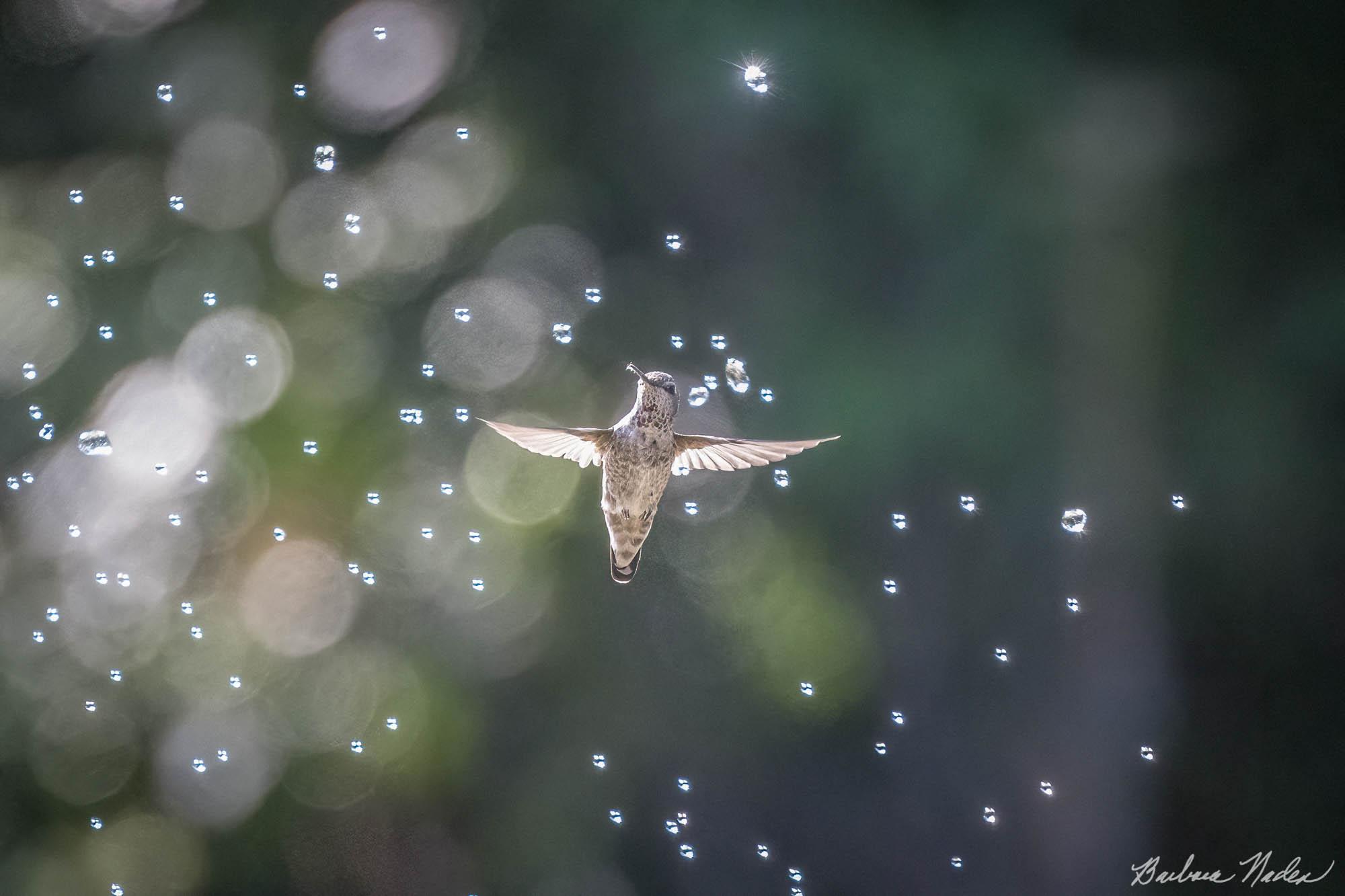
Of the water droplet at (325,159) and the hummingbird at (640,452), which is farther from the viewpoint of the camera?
the water droplet at (325,159)

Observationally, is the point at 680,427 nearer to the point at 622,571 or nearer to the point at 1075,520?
the point at 622,571

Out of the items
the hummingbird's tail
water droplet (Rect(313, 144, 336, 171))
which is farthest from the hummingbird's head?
water droplet (Rect(313, 144, 336, 171))

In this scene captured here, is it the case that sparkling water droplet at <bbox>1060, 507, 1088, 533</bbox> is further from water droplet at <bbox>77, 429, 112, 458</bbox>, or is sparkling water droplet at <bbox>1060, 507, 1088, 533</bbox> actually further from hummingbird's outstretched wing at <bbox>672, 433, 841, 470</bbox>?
water droplet at <bbox>77, 429, 112, 458</bbox>

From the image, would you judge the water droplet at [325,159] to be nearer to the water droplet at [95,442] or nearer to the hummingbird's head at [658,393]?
the water droplet at [95,442]

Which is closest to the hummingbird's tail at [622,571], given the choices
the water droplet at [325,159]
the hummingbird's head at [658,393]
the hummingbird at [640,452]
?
the hummingbird at [640,452]

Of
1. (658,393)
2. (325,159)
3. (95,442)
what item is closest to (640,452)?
(658,393)

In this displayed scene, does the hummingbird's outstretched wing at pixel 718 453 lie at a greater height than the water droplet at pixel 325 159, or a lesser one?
greater

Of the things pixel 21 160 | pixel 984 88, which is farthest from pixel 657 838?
pixel 21 160

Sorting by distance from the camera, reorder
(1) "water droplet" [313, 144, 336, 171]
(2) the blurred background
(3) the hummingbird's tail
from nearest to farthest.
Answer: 1. (3) the hummingbird's tail
2. (2) the blurred background
3. (1) "water droplet" [313, 144, 336, 171]
